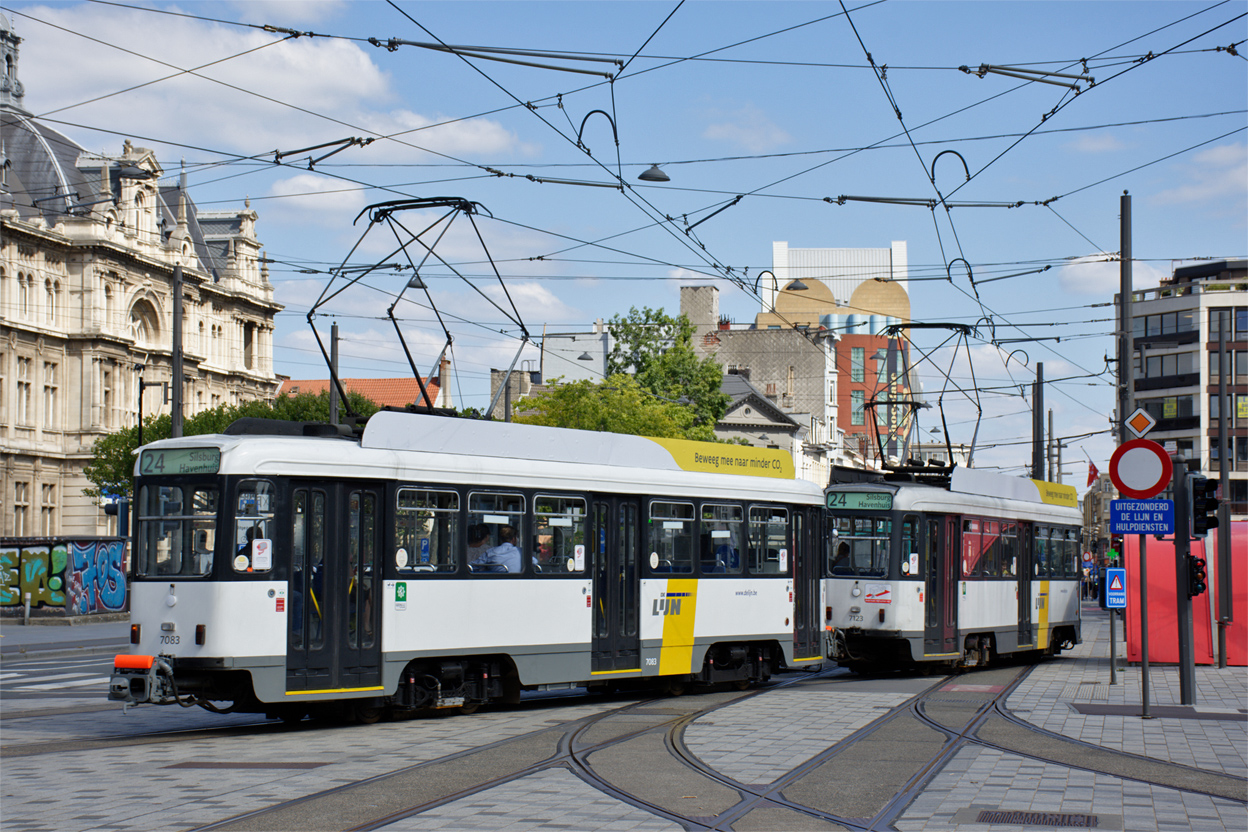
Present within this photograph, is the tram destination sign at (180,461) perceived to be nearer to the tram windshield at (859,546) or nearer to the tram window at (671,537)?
the tram window at (671,537)

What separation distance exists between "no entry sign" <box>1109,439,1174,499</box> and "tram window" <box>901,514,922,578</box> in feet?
22.0

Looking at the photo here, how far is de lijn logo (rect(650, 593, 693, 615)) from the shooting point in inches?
671

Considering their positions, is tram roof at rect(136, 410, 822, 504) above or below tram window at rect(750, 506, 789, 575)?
above

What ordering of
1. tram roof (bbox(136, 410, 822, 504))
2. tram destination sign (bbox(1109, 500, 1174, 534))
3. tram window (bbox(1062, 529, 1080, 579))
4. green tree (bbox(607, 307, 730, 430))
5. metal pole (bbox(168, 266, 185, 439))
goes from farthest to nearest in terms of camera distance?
green tree (bbox(607, 307, 730, 430)), metal pole (bbox(168, 266, 185, 439)), tram window (bbox(1062, 529, 1080, 579)), tram destination sign (bbox(1109, 500, 1174, 534)), tram roof (bbox(136, 410, 822, 504))

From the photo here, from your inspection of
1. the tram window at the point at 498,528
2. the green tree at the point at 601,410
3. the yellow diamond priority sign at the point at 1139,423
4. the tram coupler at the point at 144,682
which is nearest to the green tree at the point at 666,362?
the green tree at the point at 601,410

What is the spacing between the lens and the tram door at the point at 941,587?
21672 millimetres

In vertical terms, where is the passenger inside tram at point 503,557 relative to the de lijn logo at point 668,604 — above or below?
above

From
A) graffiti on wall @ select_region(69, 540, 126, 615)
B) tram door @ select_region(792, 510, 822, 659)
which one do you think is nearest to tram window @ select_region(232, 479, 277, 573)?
tram door @ select_region(792, 510, 822, 659)

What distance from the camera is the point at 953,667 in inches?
919

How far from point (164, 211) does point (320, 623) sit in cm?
6461

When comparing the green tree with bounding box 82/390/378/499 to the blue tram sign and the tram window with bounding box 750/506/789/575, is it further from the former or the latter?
the tram window with bounding box 750/506/789/575

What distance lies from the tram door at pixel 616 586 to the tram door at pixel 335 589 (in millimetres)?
3266

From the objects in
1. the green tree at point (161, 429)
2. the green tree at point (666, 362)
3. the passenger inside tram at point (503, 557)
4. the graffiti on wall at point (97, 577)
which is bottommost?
the graffiti on wall at point (97, 577)

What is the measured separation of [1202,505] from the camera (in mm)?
16531
